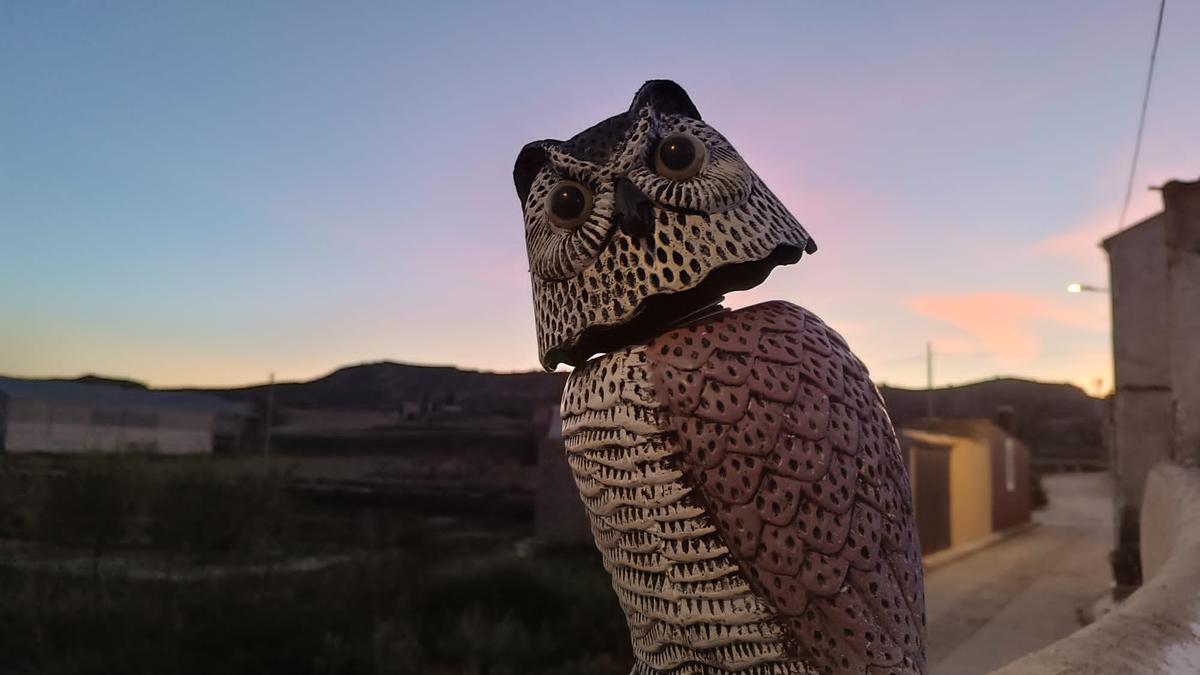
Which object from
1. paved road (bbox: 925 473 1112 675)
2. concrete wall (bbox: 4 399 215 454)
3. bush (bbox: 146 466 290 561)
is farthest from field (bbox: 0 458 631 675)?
paved road (bbox: 925 473 1112 675)

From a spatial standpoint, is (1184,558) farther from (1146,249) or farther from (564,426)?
(1146,249)

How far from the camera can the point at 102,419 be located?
28.6 ft

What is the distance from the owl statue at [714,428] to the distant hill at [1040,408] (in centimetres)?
4251

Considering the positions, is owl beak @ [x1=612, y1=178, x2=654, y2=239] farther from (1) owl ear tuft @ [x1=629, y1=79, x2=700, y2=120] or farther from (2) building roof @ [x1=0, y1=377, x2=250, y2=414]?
(2) building roof @ [x1=0, y1=377, x2=250, y2=414]

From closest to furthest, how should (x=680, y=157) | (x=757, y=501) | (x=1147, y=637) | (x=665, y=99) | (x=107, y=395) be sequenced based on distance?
(x=757, y=501) < (x=680, y=157) < (x=665, y=99) < (x=1147, y=637) < (x=107, y=395)

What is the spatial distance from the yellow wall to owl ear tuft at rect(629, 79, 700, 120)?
44.4ft

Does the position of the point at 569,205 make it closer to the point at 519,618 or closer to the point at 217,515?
the point at 519,618

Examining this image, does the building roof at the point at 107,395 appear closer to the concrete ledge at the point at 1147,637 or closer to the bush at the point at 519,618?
the bush at the point at 519,618

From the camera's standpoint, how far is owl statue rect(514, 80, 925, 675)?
5.53ft

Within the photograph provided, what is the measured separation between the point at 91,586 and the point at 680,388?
25.9ft

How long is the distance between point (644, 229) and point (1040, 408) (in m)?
62.8

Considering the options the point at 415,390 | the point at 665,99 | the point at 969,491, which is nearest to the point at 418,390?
the point at 415,390

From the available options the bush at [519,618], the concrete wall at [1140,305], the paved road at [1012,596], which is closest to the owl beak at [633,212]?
the paved road at [1012,596]

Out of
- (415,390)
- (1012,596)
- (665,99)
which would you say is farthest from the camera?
(415,390)
